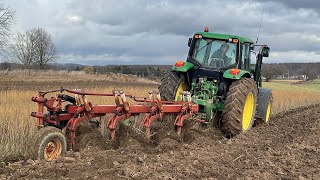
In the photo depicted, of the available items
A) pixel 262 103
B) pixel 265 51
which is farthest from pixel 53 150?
pixel 265 51

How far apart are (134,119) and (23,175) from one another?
333 centimetres

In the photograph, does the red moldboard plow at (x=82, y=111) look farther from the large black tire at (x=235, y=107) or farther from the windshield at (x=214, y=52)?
the windshield at (x=214, y=52)

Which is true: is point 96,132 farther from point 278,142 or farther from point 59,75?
point 59,75

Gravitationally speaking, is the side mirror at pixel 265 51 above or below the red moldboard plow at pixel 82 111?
above

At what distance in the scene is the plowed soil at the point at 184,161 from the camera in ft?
14.7

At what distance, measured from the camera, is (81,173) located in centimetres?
441

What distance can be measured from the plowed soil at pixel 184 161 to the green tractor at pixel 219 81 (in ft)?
2.29

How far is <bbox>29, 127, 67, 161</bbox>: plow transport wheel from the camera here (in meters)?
4.98

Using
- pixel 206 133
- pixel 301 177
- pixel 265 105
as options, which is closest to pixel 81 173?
pixel 301 177

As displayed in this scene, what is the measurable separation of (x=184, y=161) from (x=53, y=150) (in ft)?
5.81

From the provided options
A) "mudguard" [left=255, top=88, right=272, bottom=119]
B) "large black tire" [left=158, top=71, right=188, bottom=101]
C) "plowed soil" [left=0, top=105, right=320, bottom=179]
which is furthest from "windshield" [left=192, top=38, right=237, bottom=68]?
"plowed soil" [left=0, top=105, right=320, bottom=179]

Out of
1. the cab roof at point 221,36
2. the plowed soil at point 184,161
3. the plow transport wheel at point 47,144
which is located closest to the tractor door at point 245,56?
the cab roof at point 221,36

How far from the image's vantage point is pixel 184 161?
5.17 meters

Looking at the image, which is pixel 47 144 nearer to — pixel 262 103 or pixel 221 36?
pixel 221 36
